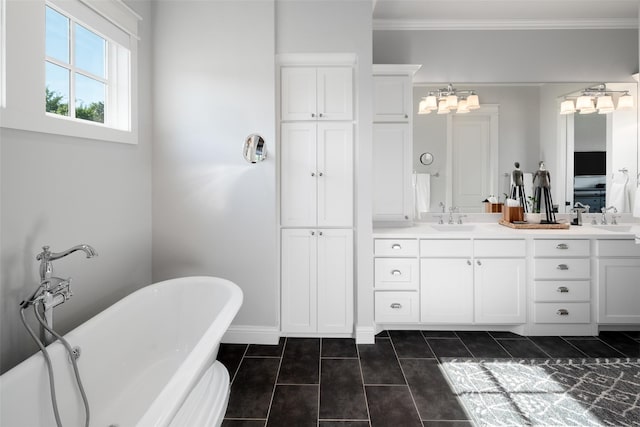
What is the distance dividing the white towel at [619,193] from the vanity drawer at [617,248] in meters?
0.71

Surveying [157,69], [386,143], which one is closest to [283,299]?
[386,143]

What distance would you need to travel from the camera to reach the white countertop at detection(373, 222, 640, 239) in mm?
2760

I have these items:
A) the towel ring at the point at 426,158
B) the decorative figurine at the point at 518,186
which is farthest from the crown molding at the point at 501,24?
the decorative figurine at the point at 518,186

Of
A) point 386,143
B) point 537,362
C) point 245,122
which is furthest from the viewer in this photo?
point 386,143

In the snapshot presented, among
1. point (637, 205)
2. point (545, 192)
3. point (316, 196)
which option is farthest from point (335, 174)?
point (637, 205)

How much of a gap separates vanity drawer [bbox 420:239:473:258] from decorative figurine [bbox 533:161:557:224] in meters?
0.89

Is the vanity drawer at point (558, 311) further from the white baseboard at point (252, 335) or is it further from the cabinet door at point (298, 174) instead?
the white baseboard at point (252, 335)

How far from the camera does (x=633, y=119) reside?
10.7 feet

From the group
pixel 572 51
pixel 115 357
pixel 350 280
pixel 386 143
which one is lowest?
pixel 115 357

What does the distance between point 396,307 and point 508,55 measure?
2610mm

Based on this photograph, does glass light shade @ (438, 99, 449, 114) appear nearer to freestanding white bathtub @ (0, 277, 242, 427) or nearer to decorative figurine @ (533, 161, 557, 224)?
decorative figurine @ (533, 161, 557, 224)

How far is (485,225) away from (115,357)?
3.09 meters

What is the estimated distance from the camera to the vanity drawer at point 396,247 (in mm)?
2820

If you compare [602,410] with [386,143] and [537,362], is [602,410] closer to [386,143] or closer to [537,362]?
[537,362]
